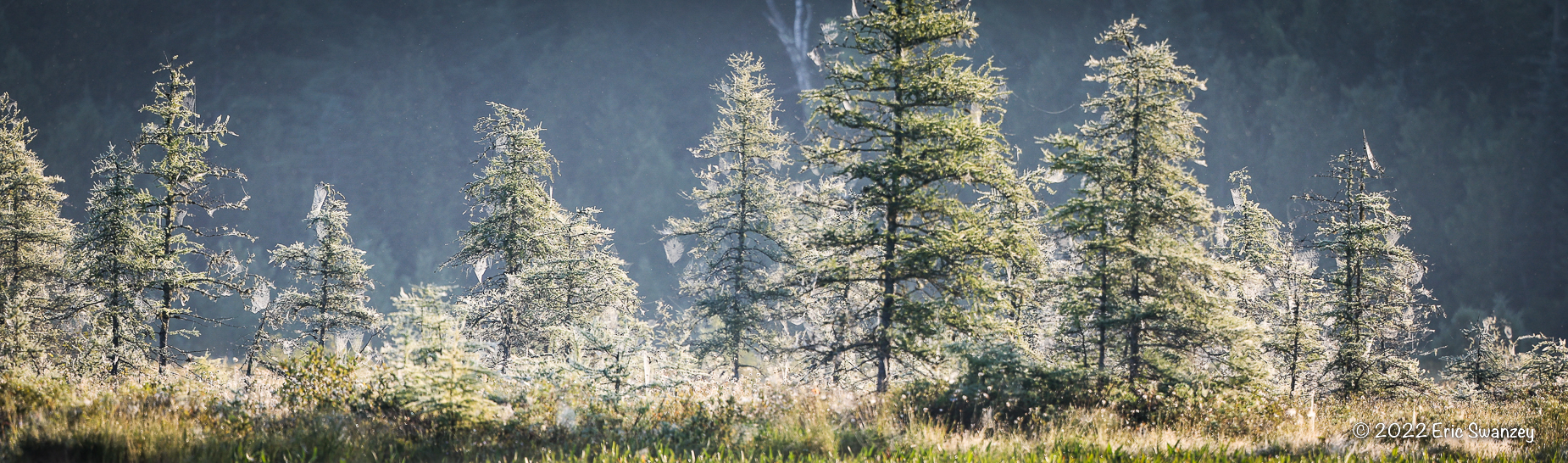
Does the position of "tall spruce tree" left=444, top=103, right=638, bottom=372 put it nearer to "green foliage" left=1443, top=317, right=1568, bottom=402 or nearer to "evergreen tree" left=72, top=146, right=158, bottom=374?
"evergreen tree" left=72, top=146, right=158, bottom=374

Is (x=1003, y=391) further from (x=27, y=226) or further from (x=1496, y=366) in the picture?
(x=27, y=226)

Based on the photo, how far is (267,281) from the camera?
17.6m

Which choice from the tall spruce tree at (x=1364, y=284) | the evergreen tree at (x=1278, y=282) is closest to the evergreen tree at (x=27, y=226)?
the evergreen tree at (x=1278, y=282)

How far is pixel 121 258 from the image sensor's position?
13.7 m

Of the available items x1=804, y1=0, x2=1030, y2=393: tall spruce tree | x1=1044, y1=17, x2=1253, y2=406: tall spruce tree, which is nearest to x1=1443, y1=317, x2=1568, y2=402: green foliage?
x1=1044, y1=17, x2=1253, y2=406: tall spruce tree

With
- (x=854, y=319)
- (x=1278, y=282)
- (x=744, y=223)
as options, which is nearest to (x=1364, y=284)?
(x=1278, y=282)

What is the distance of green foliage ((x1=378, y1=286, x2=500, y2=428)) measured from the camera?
5.58 m

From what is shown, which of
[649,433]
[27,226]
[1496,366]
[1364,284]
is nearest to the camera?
[649,433]

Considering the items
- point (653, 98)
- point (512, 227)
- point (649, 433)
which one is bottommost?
point (649, 433)

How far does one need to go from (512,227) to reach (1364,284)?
61.6ft

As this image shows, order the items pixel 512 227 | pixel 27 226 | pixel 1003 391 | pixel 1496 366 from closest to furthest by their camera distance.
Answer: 1. pixel 1003 391
2. pixel 1496 366
3. pixel 512 227
4. pixel 27 226

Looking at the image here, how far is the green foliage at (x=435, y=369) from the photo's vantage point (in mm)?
5578

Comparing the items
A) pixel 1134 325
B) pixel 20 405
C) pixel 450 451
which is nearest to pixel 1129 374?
pixel 1134 325

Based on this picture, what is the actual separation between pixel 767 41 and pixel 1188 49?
78.5 meters
